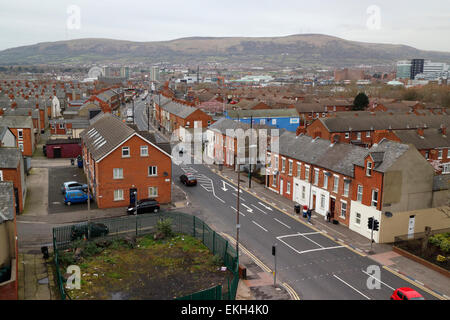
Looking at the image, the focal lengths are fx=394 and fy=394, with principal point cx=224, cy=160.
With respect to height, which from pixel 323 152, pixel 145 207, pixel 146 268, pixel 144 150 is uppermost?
pixel 144 150

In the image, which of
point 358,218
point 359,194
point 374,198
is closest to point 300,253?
point 358,218

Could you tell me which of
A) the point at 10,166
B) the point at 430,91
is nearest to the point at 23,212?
the point at 10,166

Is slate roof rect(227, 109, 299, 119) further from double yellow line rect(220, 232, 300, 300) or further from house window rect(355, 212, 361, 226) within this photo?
double yellow line rect(220, 232, 300, 300)

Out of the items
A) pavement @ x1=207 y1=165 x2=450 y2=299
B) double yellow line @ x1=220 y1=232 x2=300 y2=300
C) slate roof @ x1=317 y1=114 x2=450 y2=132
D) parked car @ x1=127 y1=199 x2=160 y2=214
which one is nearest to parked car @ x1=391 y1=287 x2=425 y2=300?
pavement @ x1=207 y1=165 x2=450 y2=299

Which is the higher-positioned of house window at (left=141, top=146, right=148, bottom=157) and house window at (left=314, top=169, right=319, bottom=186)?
house window at (left=141, top=146, right=148, bottom=157)

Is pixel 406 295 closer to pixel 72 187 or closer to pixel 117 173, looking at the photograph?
pixel 117 173

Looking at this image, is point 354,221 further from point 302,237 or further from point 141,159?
point 141,159

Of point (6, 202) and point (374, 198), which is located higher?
point (6, 202)
